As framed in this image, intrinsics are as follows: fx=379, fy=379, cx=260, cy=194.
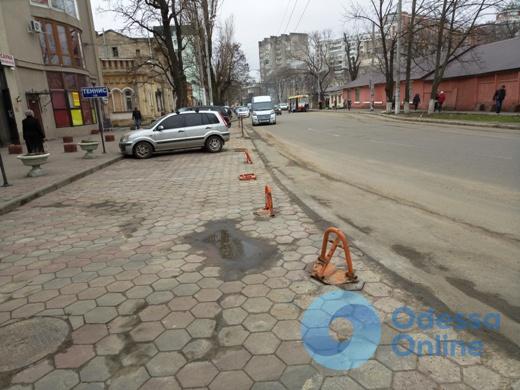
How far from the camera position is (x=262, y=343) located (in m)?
2.97

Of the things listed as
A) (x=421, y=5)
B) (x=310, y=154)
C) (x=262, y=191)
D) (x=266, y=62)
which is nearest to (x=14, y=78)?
(x=310, y=154)

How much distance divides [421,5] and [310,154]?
23138mm

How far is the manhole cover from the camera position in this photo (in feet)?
9.49

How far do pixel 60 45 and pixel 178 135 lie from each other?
1633 centimetres

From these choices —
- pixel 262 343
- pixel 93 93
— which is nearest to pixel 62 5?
pixel 93 93


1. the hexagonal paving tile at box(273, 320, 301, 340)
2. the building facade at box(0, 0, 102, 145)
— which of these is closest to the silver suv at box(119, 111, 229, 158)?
the building facade at box(0, 0, 102, 145)

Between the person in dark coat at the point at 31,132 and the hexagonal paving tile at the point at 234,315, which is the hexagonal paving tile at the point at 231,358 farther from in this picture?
the person in dark coat at the point at 31,132

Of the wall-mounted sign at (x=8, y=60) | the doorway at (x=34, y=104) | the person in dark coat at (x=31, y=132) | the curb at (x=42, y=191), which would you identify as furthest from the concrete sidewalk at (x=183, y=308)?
the doorway at (x=34, y=104)

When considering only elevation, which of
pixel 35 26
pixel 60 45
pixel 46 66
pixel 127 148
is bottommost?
pixel 127 148


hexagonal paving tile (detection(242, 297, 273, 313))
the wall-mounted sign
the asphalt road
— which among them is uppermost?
the wall-mounted sign

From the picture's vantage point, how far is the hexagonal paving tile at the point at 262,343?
2.88 m

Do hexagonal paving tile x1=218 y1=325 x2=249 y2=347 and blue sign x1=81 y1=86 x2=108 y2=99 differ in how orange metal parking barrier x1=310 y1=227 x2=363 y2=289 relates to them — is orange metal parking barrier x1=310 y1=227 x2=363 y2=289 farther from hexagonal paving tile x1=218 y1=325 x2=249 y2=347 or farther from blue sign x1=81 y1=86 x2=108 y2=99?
blue sign x1=81 y1=86 x2=108 y2=99

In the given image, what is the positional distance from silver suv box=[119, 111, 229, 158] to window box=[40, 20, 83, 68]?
14055 millimetres

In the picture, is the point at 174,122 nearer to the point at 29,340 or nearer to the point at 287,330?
the point at 29,340
